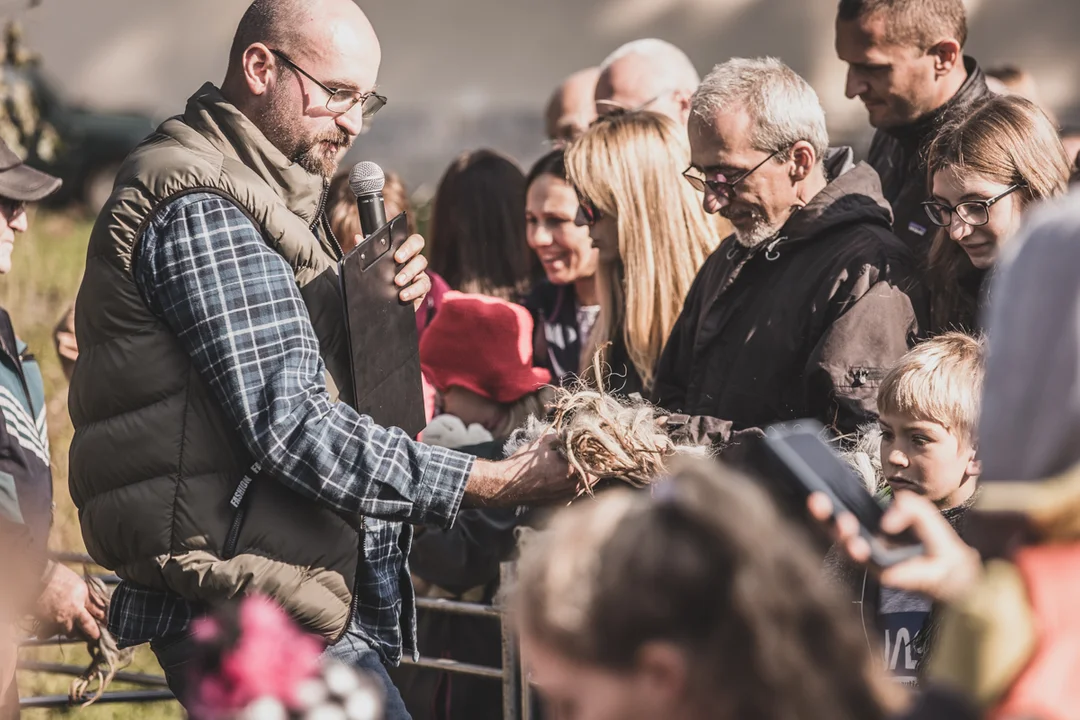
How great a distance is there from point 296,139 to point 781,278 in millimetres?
1321

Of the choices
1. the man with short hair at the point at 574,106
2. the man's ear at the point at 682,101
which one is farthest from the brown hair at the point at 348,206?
the man's ear at the point at 682,101

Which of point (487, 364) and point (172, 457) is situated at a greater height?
point (172, 457)

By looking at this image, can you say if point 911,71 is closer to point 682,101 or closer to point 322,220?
point 682,101

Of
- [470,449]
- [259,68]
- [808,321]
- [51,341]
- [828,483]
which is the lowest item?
[51,341]

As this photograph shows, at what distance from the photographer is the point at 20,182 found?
3924 mm

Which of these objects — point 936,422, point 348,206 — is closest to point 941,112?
point 936,422

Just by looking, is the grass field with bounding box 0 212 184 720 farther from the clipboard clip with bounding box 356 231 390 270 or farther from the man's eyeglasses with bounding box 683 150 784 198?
the man's eyeglasses with bounding box 683 150 784 198

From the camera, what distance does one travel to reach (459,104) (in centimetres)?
1020

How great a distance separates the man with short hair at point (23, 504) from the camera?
342cm

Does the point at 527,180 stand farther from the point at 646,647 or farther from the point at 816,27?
the point at 816,27

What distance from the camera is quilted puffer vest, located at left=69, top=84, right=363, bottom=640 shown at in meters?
2.76

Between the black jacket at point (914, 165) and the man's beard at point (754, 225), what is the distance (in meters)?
0.51

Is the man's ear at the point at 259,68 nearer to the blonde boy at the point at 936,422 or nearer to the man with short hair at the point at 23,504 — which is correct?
the man with short hair at the point at 23,504

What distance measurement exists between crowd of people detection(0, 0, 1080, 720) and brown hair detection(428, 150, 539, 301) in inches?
2.5
